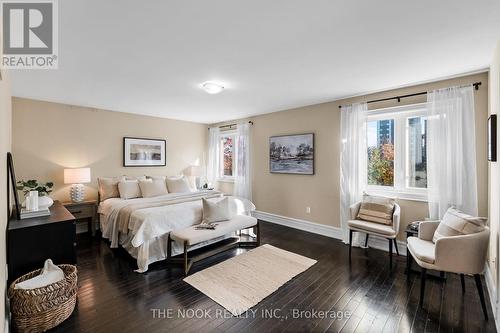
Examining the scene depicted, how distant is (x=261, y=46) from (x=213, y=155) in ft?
13.9

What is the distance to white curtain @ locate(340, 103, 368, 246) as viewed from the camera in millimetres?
3723

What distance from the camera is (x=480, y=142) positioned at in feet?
9.19

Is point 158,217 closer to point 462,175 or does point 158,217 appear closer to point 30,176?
point 30,176

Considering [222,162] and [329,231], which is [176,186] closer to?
[222,162]

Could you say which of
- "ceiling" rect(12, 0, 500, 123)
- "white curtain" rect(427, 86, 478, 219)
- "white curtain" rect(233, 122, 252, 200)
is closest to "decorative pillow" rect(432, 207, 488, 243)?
"white curtain" rect(427, 86, 478, 219)

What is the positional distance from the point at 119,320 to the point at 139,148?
3.83 m

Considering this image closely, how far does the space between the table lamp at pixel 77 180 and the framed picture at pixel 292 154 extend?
354 cm

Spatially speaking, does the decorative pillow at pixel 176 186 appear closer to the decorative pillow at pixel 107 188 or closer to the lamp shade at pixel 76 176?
the decorative pillow at pixel 107 188

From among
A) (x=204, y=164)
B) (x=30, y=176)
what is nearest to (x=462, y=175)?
(x=204, y=164)

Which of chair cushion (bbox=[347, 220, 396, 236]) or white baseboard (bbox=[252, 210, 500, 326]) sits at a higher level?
chair cushion (bbox=[347, 220, 396, 236])

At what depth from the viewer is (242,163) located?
5523 millimetres

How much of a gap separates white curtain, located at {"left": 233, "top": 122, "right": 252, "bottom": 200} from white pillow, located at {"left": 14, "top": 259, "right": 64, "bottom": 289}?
3702 mm

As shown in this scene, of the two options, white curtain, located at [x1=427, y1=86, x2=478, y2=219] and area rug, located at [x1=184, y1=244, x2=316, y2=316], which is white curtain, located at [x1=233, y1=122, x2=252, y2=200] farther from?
white curtain, located at [x1=427, y1=86, x2=478, y2=219]

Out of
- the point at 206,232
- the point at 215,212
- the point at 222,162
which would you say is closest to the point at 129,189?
the point at 215,212
